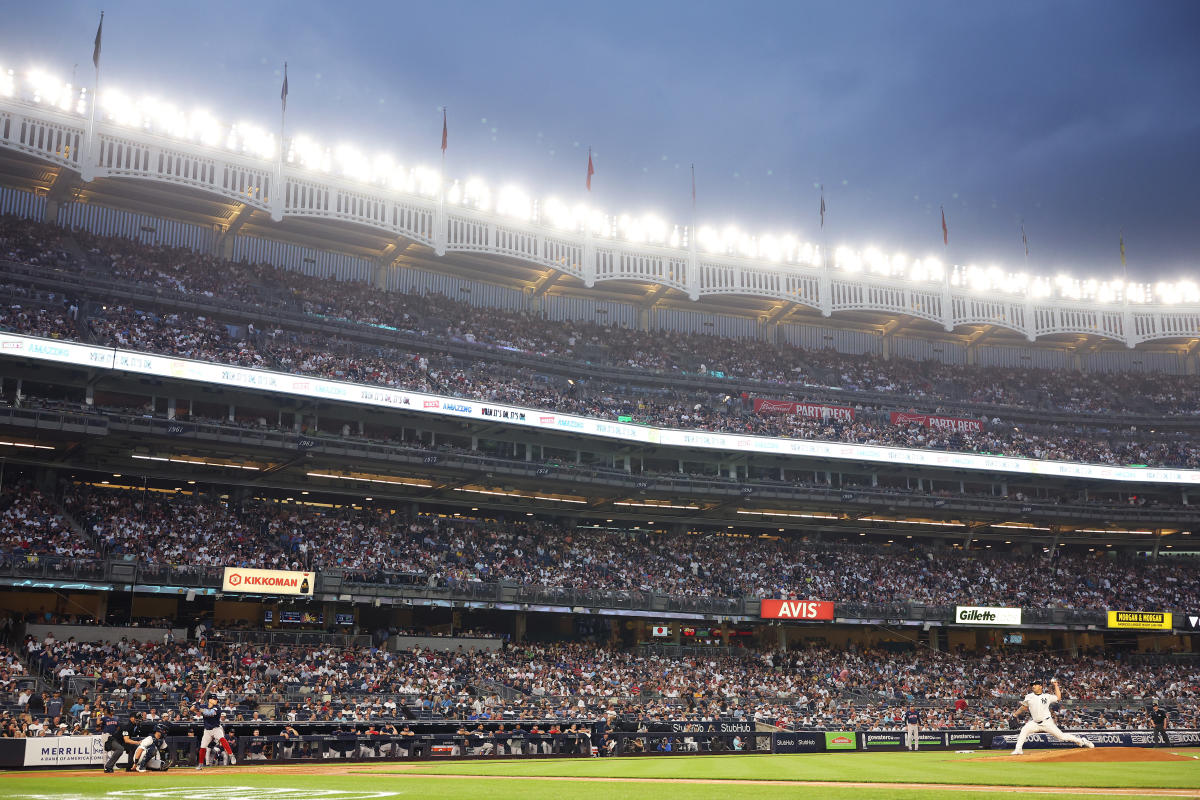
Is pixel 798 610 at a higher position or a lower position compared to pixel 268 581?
lower

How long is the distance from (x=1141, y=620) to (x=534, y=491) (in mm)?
35654

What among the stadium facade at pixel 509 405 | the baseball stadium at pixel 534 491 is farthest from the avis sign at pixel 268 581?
the stadium facade at pixel 509 405

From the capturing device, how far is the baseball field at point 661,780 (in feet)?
53.3

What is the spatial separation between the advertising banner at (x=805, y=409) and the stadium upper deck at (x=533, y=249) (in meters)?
7.84

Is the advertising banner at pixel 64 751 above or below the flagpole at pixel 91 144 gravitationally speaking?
below

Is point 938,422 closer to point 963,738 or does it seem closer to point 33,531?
point 963,738

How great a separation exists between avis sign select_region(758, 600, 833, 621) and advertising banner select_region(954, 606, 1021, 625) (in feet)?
25.9

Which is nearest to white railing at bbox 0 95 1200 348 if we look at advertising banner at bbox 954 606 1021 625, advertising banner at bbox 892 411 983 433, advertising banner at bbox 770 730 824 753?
advertising banner at bbox 892 411 983 433

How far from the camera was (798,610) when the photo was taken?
51.3 metres

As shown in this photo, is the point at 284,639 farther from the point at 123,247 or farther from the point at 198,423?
the point at 123,247

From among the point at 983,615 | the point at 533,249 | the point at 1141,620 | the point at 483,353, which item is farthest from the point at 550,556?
the point at 1141,620

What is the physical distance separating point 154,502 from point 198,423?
5258mm

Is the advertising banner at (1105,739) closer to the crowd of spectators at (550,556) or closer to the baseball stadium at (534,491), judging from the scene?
the baseball stadium at (534,491)

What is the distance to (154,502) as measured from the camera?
4428 cm
